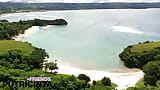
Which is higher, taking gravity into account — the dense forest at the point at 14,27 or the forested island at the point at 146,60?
the dense forest at the point at 14,27

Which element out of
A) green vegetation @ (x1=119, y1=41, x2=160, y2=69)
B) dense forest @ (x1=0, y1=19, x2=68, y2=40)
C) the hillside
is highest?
Answer: dense forest @ (x1=0, y1=19, x2=68, y2=40)

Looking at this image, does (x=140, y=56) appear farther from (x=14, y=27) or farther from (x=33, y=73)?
(x=14, y=27)

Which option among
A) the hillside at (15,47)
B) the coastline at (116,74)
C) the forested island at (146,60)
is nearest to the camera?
the forested island at (146,60)

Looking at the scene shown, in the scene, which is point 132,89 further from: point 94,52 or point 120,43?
point 120,43

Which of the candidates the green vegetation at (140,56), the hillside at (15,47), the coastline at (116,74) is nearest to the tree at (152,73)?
the coastline at (116,74)

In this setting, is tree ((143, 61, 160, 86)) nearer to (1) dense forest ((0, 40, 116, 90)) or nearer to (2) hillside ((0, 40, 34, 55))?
(1) dense forest ((0, 40, 116, 90))

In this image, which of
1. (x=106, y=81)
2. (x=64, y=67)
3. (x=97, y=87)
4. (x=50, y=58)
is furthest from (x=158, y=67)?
(x=50, y=58)

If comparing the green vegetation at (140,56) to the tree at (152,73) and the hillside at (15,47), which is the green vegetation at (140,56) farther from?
the hillside at (15,47)

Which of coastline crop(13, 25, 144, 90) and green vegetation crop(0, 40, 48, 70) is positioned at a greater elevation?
green vegetation crop(0, 40, 48, 70)

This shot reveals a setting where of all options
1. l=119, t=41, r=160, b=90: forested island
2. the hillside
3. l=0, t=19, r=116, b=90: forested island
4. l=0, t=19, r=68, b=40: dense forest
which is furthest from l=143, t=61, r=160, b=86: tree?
l=0, t=19, r=68, b=40: dense forest

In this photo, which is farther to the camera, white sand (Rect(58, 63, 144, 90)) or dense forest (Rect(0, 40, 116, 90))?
white sand (Rect(58, 63, 144, 90))
